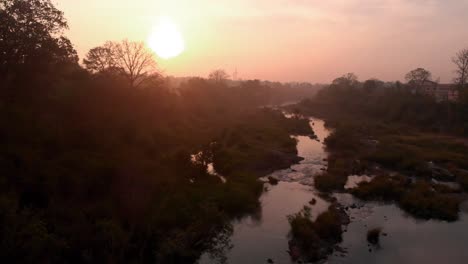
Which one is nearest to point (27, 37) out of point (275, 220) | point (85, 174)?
point (85, 174)

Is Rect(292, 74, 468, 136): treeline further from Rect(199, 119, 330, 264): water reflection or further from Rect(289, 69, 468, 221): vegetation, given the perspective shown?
Rect(199, 119, 330, 264): water reflection

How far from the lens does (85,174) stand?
960 inches

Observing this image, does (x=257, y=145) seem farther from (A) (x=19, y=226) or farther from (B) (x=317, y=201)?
(A) (x=19, y=226)

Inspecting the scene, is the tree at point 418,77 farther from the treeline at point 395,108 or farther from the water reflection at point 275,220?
the water reflection at point 275,220

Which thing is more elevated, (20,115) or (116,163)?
(20,115)

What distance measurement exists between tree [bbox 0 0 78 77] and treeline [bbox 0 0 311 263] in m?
0.07

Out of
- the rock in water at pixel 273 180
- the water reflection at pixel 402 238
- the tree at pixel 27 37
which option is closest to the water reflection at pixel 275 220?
the rock in water at pixel 273 180

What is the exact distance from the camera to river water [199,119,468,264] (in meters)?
20.1

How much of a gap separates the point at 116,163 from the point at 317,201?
14832mm

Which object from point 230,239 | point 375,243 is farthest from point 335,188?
point 230,239

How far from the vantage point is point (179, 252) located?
18.1 m

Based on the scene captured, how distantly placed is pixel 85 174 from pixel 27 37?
9.62 meters

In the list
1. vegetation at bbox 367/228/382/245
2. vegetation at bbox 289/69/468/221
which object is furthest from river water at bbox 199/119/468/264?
vegetation at bbox 289/69/468/221

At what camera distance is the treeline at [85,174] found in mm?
16766
